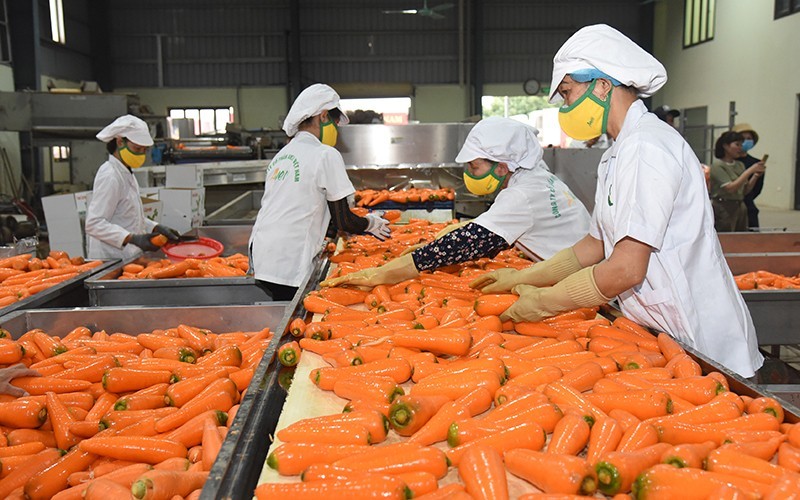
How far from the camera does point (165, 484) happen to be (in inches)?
65.2

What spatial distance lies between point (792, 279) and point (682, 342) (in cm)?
282

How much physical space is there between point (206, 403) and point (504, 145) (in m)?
1.95

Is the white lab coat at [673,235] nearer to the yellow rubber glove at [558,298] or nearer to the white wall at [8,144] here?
the yellow rubber glove at [558,298]

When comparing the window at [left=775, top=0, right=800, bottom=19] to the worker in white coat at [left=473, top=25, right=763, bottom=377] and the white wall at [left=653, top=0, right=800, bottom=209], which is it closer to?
the white wall at [left=653, top=0, right=800, bottom=209]

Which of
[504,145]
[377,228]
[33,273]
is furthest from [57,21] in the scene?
[504,145]

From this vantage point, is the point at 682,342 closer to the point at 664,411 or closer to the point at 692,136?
the point at 664,411

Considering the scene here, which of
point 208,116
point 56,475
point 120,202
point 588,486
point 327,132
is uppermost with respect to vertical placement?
point 208,116

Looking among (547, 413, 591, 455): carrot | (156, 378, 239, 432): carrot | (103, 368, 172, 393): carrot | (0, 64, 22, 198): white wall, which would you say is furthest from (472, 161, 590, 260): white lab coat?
(0, 64, 22, 198): white wall

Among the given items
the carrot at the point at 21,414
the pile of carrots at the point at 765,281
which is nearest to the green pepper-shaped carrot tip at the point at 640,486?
the carrot at the point at 21,414

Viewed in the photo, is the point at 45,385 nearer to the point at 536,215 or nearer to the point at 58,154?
the point at 536,215

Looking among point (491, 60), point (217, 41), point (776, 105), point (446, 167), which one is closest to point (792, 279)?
point (446, 167)

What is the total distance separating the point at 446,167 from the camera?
A: 8.20 meters

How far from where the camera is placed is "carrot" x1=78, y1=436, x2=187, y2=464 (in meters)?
1.95

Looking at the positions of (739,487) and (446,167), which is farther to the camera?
(446,167)
